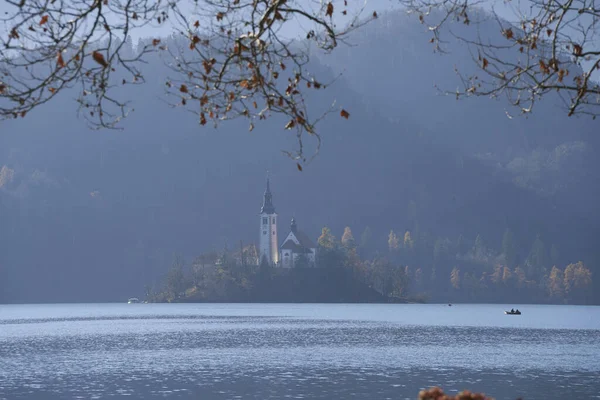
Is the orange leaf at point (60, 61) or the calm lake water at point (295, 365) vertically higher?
the orange leaf at point (60, 61)

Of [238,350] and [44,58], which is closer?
[44,58]

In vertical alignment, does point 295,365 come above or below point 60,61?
below

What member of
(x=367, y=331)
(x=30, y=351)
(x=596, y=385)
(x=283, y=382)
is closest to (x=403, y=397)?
(x=283, y=382)

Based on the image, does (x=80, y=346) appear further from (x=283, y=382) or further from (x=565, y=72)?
(x=565, y=72)

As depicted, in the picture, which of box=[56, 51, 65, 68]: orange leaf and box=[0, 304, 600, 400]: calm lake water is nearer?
box=[56, 51, 65, 68]: orange leaf

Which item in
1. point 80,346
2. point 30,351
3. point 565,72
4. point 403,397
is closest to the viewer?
point 565,72

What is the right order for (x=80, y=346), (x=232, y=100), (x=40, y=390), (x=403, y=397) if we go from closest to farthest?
(x=232, y=100) < (x=403, y=397) < (x=40, y=390) < (x=80, y=346)

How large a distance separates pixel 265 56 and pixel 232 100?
1174 mm

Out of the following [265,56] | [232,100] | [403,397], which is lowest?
[403,397]

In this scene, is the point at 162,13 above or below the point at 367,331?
above

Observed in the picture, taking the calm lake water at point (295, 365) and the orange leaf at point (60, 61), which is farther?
the calm lake water at point (295, 365)

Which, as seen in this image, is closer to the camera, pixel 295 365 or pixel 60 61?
pixel 60 61

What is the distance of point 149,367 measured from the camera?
182ft

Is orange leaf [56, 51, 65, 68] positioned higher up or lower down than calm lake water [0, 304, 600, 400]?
higher up
